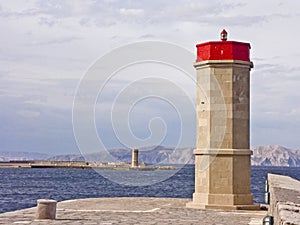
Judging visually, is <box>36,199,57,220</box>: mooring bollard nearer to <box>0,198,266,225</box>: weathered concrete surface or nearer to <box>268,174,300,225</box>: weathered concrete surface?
<box>0,198,266,225</box>: weathered concrete surface

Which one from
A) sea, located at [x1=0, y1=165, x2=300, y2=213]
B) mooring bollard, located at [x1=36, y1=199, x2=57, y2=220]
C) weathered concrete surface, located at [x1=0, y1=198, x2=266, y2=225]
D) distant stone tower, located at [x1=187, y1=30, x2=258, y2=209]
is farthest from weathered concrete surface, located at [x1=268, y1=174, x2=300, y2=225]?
sea, located at [x1=0, y1=165, x2=300, y2=213]

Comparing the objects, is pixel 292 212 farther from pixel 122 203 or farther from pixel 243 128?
pixel 122 203

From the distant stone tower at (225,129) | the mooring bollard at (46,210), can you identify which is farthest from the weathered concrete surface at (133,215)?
the distant stone tower at (225,129)

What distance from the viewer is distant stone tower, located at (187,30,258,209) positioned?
→ 19.4 meters

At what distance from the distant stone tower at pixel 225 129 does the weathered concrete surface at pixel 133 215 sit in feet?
2.77

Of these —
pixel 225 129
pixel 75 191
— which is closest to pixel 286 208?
pixel 225 129

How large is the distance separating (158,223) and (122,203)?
638 centimetres

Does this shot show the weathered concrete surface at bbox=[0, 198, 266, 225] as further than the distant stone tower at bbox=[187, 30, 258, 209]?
No

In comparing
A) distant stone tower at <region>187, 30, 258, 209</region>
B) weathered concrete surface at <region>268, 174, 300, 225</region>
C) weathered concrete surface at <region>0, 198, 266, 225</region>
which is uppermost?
distant stone tower at <region>187, 30, 258, 209</region>

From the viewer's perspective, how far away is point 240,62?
63.8 ft

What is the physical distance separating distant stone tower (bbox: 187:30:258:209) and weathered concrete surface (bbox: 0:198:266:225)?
844 millimetres

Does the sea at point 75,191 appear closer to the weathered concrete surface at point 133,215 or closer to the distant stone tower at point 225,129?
the weathered concrete surface at point 133,215

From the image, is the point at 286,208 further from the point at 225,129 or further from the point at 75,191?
the point at 75,191

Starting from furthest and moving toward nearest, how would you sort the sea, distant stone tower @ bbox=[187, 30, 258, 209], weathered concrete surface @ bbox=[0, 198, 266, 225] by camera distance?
the sea → distant stone tower @ bbox=[187, 30, 258, 209] → weathered concrete surface @ bbox=[0, 198, 266, 225]
